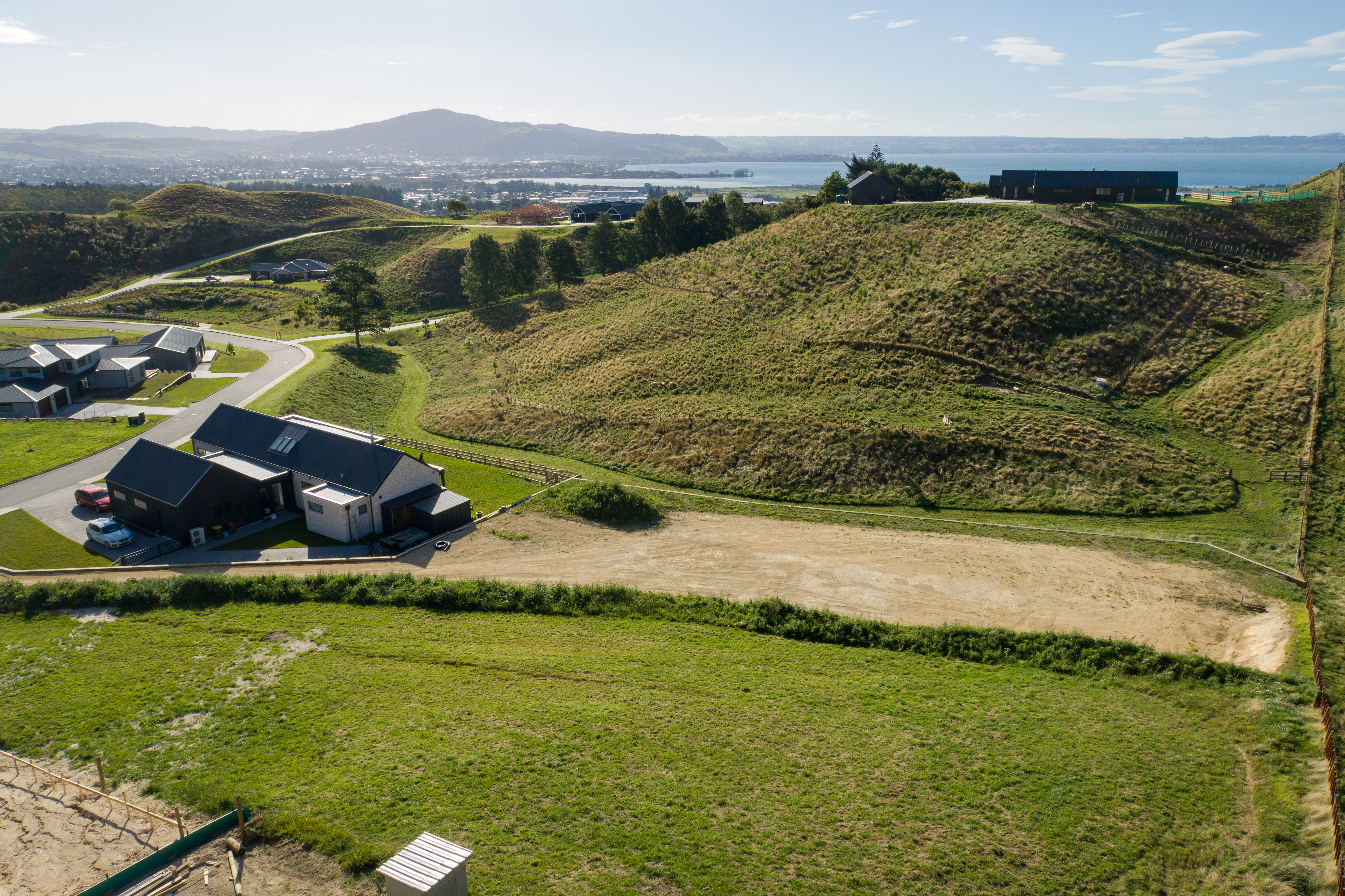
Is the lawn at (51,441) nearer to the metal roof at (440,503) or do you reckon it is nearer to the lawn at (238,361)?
the lawn at (238,361)

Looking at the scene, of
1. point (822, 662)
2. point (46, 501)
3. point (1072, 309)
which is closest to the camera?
point (822, 662)

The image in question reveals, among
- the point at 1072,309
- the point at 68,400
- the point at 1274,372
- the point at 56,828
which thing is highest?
the point at 1072,309

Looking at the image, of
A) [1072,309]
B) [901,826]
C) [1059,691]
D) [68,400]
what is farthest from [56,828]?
[1072,309]

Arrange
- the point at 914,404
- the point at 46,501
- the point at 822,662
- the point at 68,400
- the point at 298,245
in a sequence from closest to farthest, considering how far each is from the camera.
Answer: the point at 822,662
the point at 46,501
the point at 914,404
the point at 68,400
the point at 298,245

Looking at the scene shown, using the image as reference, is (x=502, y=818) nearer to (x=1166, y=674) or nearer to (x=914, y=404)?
(x=1166, y=674)

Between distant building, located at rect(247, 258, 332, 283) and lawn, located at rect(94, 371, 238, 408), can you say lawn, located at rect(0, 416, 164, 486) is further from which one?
distant building, located at rect(247, 258, 332, 283)

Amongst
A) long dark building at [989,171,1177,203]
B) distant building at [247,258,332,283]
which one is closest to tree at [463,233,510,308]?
distant building at [247,258,332,283]

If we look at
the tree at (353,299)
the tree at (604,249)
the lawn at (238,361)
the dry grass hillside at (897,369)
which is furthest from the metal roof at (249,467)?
the tree at (604,249)

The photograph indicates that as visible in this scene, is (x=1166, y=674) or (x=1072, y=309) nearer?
(x=1166, y=674)
